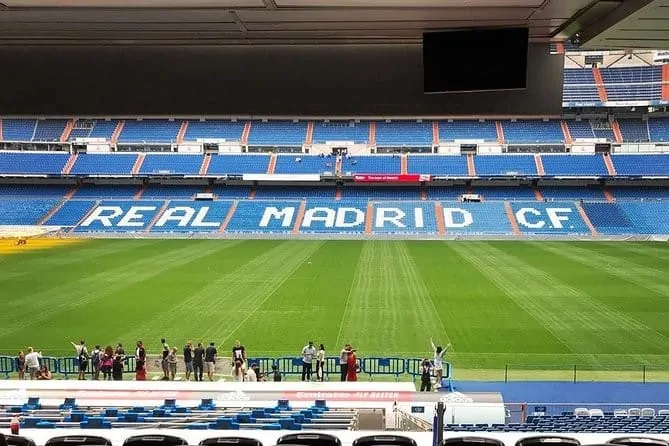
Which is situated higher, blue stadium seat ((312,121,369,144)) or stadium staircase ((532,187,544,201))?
blue stadium seat ((312,121,369,144))

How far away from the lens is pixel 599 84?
48.8 meters

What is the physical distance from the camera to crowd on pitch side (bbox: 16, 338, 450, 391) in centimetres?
1189

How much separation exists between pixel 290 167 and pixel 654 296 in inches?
1302

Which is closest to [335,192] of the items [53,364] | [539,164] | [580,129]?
[539,164]

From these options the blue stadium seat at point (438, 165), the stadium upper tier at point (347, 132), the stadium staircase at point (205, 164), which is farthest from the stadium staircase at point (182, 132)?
the blue stadium seat at point (438, 165)

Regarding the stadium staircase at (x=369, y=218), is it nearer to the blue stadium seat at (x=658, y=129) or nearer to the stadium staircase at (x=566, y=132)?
the stadium staircase at (x=566, y=132)

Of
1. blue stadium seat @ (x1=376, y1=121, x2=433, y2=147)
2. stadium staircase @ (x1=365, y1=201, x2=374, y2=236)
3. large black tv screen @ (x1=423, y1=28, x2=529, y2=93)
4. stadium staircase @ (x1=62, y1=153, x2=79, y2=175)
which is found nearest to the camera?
A: large black tv screen @ (x1=423, y1=28, x2=529, y2=93)

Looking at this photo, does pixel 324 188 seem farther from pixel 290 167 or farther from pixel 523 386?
pixel 523 386

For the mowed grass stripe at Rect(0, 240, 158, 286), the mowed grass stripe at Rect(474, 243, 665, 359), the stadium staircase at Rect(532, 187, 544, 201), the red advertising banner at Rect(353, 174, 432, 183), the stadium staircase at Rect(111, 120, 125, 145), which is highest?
the stadium staircase at Rect(111, 120, 125, 145)

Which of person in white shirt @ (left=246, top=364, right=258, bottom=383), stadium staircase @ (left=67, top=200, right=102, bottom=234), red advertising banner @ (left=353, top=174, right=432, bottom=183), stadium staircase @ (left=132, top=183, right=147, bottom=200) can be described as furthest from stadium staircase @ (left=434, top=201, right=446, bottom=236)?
person in white shirt @ (left=246, top=364, right=258, bottom=383)

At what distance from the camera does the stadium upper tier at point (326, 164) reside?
46000 millimetres

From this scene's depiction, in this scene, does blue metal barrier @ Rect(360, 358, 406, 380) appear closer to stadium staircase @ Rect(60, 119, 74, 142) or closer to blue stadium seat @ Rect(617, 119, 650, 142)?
blue stadium seat @ Rect(617, 119, 650, 142)

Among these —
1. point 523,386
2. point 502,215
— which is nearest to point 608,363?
point 523,386

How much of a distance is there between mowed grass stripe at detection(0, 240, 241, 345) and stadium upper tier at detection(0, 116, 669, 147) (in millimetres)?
21881
